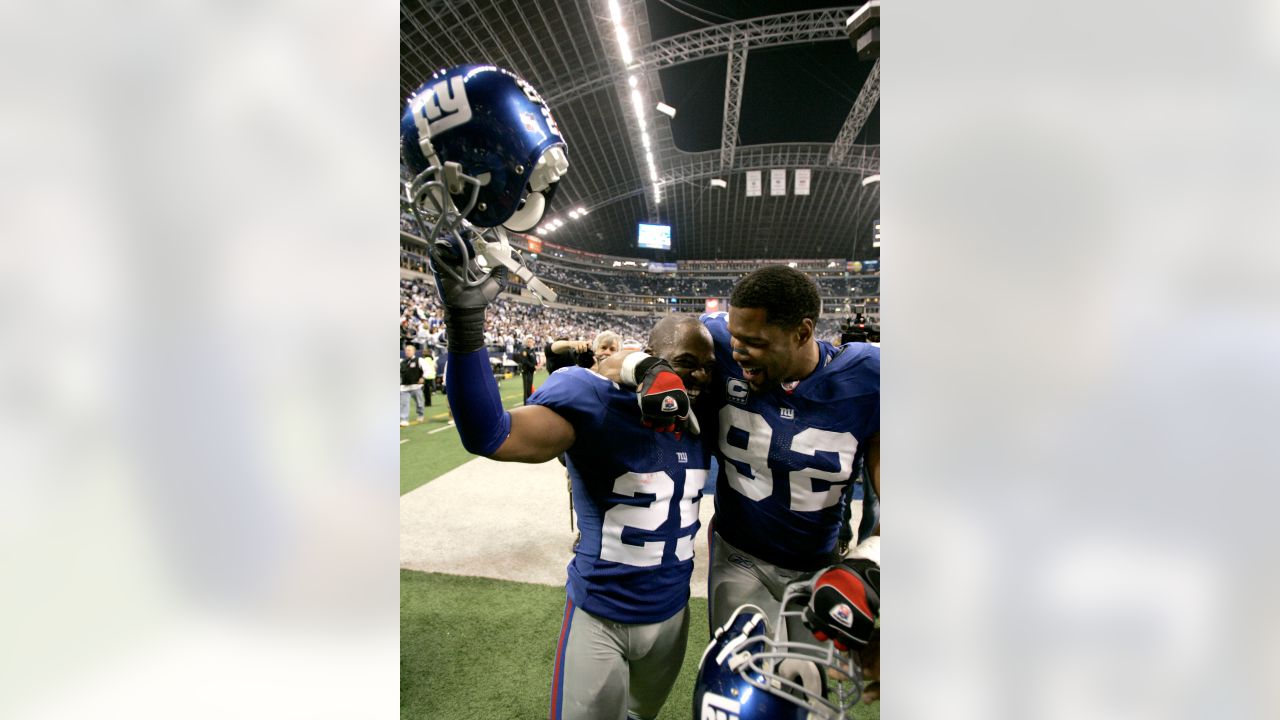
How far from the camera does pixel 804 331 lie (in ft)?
5.40

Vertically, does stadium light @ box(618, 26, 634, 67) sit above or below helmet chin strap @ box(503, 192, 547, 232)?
above

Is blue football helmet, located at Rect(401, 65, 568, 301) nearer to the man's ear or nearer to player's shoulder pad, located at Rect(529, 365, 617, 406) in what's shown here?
player's shoulder pad, located at Rect(529, 365, 617, 406)

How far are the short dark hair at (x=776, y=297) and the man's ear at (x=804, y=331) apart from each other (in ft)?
0.07

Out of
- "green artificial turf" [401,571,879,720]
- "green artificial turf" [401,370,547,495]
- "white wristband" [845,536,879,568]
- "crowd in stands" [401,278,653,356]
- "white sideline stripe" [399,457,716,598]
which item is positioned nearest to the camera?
"white wristband" [845,536,879,568]

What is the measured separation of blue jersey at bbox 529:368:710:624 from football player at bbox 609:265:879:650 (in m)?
0.15

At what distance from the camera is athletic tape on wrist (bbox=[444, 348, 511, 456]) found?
45.6 inches

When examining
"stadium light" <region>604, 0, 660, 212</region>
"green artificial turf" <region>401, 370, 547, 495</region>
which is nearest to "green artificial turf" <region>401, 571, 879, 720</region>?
"green artificial turf" <region>401, 370, 547, 495</region>

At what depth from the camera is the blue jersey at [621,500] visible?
1.53 meters
